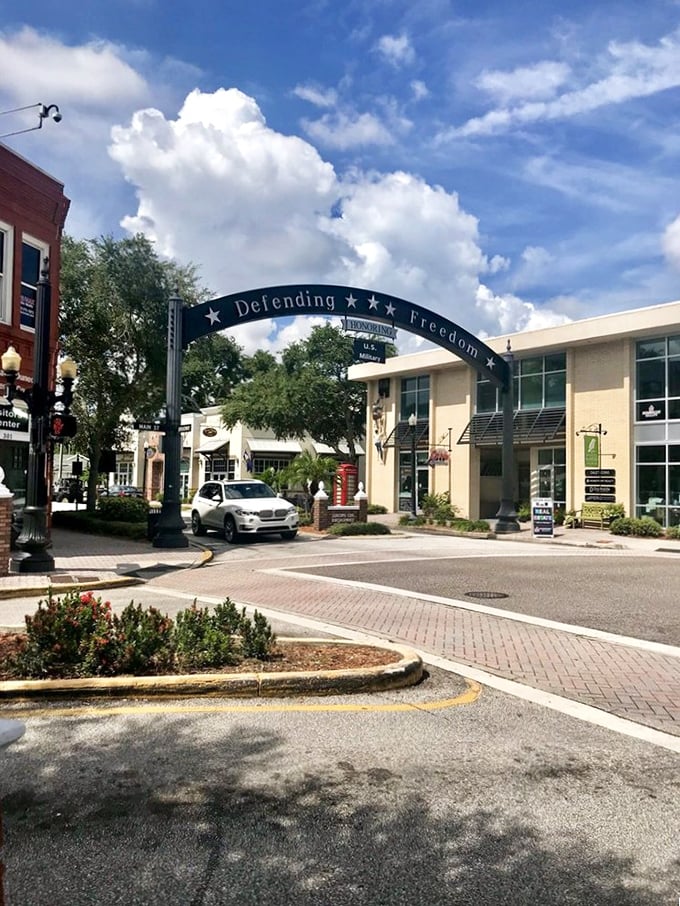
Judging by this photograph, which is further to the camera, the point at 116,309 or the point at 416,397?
the point at 416,397

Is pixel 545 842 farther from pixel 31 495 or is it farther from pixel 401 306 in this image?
pixel 401 306

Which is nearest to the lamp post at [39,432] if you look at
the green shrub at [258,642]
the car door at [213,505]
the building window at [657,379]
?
the green shrub at [258,642]

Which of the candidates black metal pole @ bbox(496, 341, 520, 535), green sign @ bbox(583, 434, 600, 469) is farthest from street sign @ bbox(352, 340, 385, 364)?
green sign @ bbox(583, 434, 600, 469)

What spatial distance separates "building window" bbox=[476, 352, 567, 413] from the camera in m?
30.7

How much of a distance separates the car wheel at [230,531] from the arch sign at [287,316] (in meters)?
1.66

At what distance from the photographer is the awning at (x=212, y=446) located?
5372 cm

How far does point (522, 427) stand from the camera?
104 ft

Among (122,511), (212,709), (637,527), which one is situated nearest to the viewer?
(212,709)

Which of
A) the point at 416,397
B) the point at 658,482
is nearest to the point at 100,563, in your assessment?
the point at 658,482

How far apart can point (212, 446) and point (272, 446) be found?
499cm

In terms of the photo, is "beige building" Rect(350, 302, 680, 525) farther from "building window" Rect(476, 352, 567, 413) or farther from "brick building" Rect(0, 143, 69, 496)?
"brick building" Rect(0, 143, 69, 496)

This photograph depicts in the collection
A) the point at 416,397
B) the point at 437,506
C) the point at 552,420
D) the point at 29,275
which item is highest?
the point at 29,275

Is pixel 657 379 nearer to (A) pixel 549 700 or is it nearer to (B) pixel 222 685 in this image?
(A) pixel 549 700

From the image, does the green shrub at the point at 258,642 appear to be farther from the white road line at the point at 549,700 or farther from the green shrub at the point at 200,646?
the white road line at the point at 549,700
